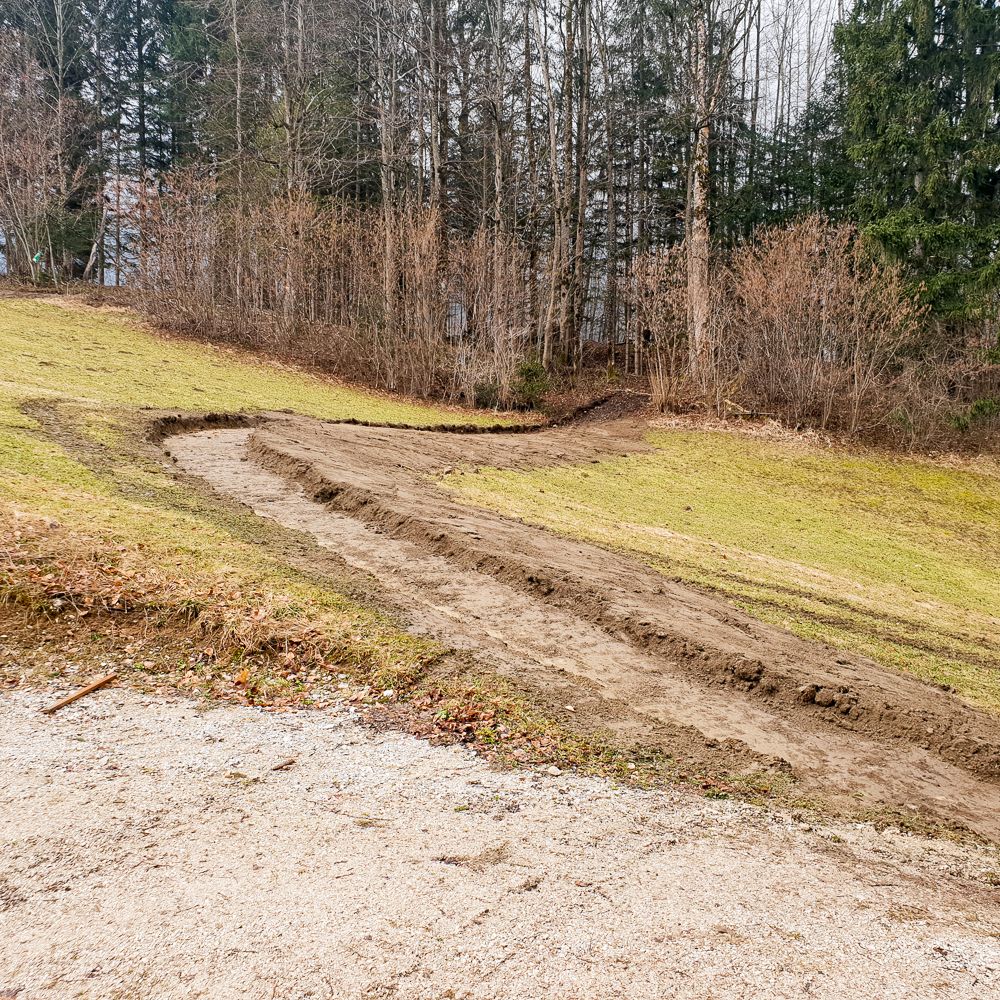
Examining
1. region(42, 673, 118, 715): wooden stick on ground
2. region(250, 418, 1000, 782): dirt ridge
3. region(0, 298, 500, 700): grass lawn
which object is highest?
region(0, 298, 500, 700): grass lawn

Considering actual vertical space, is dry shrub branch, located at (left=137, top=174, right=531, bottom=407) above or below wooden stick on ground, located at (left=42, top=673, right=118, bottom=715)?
above

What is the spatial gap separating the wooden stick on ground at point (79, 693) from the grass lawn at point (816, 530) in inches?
212

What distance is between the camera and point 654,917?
2641 mm

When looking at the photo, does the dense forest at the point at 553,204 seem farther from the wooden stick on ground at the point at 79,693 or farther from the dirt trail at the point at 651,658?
the wooden stick on ground at the point at 79,693

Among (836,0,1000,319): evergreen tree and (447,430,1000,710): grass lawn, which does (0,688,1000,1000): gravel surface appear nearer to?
(447,430,1000,710): grass lawn

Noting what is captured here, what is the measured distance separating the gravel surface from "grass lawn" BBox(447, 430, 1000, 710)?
11.7ft

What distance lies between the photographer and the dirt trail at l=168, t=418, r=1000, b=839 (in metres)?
4.30

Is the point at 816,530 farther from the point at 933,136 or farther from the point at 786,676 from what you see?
the point at 933,136

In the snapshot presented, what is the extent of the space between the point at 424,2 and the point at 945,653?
31561 millimetres

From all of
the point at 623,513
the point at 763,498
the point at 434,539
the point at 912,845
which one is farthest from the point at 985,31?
the point at 912,845

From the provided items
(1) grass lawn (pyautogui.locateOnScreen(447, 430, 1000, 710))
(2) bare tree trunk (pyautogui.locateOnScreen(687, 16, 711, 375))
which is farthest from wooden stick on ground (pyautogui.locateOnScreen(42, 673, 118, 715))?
(2) bare tree trunk (pyautogui.locateOnScreen(687, 16, 711, 375))

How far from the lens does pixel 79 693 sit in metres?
4.04

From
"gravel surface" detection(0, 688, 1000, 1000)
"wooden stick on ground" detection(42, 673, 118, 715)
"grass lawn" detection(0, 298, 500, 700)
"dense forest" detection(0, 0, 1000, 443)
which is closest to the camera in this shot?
"gravel surface" detection(0, 688, 1000, 1000)

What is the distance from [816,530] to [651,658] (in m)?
7.39
